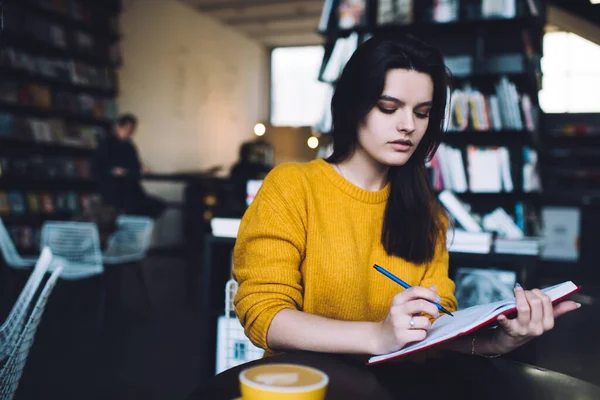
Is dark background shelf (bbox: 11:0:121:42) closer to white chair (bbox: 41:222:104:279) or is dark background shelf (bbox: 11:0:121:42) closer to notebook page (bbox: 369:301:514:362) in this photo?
white chair (bbox: 41:222:104:279)

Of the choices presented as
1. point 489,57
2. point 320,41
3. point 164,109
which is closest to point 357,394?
point 489,57

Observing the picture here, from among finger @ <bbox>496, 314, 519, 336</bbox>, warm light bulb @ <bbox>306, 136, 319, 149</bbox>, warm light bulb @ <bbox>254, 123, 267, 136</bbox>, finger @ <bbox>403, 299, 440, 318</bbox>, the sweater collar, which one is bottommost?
finger @ <bbox>496, 314, 519, 336</bbox>

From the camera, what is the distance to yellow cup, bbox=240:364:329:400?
1.75ft

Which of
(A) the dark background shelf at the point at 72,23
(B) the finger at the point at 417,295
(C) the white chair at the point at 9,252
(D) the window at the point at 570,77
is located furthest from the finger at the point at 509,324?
(D) the window at the point at 570,77

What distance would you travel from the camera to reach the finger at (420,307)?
2.62 feet

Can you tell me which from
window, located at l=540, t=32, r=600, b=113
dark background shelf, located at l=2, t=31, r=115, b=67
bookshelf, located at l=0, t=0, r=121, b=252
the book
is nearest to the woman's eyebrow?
the book

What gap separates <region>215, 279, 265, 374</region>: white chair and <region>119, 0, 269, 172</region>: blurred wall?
5083 millimetres

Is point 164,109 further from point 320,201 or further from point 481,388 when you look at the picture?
point 481,388

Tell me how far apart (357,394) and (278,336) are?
245 mm

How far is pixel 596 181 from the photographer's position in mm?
7203

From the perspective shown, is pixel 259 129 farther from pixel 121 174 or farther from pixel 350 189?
pixel 350 189

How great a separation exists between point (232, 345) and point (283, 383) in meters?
1.36

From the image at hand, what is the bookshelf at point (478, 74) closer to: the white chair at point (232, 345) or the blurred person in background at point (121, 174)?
the white chair at point (232, 345)

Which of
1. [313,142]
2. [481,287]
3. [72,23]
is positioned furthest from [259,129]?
[481,287]
